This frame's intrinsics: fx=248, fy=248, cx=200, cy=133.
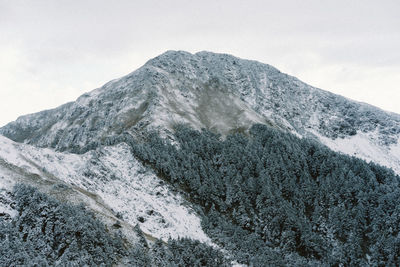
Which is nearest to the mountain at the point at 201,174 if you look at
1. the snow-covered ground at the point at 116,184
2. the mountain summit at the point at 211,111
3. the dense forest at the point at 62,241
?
the snow-covered ground at the point at 116,184

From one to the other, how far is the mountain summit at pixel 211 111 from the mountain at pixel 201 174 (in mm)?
1115

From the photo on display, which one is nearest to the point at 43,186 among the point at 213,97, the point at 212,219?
the point at 212,219

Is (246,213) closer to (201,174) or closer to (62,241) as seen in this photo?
(201,174)

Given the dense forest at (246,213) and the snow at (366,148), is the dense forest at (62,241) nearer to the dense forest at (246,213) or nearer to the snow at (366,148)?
the dense forest at (246,213)

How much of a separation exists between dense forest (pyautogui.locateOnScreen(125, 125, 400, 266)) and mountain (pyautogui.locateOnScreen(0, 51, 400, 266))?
1.01 ft

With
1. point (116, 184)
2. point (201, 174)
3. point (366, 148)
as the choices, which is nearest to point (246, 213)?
point (201, 174)

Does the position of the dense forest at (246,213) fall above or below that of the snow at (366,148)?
below

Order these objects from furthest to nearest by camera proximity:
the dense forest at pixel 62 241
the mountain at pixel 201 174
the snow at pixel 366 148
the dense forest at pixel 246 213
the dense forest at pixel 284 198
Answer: the snow at pixel 366 148
the dense forest at pixel 284 198
the mountain at pixel 201 174
the dense forest at pixel 246 213
the dense forest at pixel 62 241

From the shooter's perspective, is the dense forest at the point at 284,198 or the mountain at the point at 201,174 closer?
the mountain at the point at 201,174

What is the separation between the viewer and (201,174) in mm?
72938

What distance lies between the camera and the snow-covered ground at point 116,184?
47.4m

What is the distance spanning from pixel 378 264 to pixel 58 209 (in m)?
61.4

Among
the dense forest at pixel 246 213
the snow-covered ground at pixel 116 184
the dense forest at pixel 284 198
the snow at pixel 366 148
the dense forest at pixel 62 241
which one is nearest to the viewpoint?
the dense forest at pixel 62 241

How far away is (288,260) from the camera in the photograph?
52.7m
